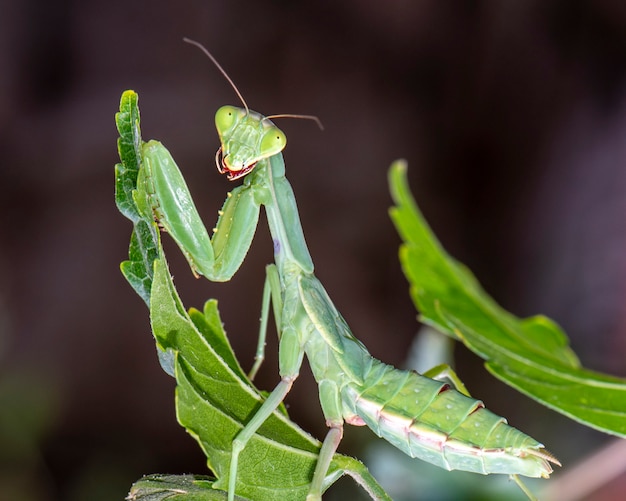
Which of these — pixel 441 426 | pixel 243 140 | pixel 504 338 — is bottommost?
pixel 441 426

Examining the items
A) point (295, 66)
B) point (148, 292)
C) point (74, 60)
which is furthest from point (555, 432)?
point (74, 60)

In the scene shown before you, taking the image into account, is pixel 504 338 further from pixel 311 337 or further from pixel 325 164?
pixel 325 164

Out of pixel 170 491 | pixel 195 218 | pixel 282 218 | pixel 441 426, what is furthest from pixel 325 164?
pixel 170 491

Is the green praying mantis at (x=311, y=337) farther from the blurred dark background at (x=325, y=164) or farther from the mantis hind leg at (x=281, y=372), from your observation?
the blurred dark background at (x=325, y=164)

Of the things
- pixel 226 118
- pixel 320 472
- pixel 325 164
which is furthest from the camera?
pixel 325 164

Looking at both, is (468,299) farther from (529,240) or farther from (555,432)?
(529,240)

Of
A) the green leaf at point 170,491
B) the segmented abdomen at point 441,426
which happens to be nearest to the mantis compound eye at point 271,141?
the segmented abdomen at point 441,426
